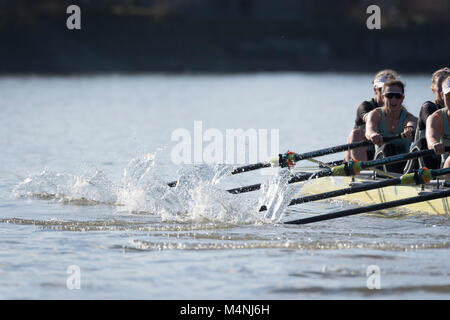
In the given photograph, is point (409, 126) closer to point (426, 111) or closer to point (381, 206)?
point (426, 111)

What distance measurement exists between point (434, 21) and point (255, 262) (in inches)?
3112

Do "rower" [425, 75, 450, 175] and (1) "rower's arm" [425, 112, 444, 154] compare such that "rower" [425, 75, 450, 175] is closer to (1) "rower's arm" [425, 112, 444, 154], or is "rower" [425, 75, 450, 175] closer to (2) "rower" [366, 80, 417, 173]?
(1) "rower's arm" [425, 112, 444, 154]

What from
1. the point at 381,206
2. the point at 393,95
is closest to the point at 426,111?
the point at 393,95

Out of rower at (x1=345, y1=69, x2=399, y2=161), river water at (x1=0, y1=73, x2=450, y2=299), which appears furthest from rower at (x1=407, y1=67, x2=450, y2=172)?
rower at (x1=345, y1=69, x2=399, y2=161)

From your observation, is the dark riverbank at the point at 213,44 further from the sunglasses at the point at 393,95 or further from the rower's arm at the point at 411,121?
the sunglasses at the point at 393,95

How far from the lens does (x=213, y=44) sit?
248ft

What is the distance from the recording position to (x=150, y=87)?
172ft

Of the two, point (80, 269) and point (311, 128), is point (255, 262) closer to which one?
point (80, 269)

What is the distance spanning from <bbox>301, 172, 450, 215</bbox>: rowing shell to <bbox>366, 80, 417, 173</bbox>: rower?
464mm

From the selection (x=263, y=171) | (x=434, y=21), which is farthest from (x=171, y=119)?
(x=434, y=21)

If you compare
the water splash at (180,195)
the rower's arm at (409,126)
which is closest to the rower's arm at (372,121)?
the rower's arm at (409,126)

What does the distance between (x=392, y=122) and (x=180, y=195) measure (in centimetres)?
280

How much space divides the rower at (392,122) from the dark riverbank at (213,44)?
2004 inches
